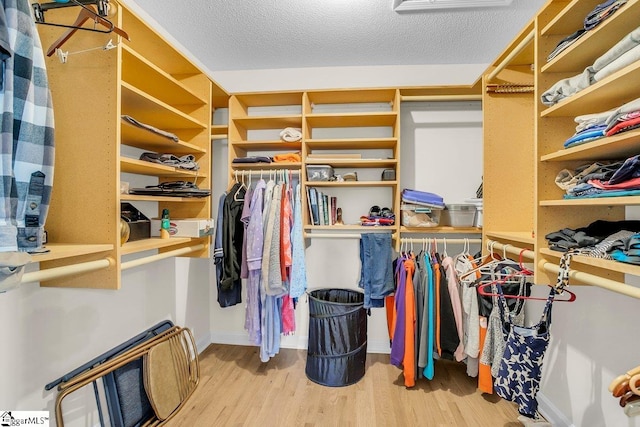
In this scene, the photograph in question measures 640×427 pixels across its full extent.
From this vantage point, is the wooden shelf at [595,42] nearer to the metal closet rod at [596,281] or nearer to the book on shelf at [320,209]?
the metal closet rod at [596,281]

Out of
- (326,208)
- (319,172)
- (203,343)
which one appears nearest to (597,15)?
(319,172)

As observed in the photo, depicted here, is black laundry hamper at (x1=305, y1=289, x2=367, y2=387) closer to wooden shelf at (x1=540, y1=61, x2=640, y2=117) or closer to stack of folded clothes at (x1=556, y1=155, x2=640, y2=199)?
stack of folded clothes at (x1=556, y1=155, x2=640, y2=199)

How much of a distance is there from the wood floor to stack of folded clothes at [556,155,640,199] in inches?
59.4

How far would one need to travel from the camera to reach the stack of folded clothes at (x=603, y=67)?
0.95 metres

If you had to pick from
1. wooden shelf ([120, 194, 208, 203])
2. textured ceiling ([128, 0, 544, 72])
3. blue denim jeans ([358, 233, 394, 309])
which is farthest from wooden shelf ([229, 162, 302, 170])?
textured ceiling ([128, 0, 544, 72])

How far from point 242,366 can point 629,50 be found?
2.90 meters

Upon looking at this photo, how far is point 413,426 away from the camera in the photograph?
175 cm

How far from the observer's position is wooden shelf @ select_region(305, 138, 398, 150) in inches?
93.0

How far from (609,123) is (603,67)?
0.23 meters

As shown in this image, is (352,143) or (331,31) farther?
(352,143)

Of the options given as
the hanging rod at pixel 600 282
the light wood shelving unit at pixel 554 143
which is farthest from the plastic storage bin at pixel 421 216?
the hanging rod at pixel 600 282

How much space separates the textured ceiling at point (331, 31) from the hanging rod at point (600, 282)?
67.5 inches

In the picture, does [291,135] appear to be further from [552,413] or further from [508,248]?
[552,413]

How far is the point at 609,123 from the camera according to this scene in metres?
1.03
